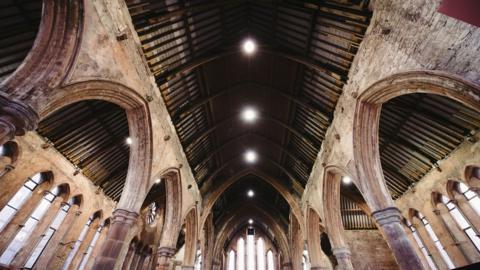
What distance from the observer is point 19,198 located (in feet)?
25.9

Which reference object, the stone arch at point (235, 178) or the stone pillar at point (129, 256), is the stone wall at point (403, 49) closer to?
the stone arch at point (235, 178)

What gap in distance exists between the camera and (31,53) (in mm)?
3975

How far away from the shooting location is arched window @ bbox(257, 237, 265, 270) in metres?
18.8

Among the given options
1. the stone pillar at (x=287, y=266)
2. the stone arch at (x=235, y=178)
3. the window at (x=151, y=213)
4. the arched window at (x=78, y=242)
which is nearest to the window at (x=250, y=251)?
the stone pillar at (x=287, y=266)

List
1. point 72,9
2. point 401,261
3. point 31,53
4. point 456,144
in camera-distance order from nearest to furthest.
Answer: point 31,53 → point 72,9 → point 401,261 → point 456,144

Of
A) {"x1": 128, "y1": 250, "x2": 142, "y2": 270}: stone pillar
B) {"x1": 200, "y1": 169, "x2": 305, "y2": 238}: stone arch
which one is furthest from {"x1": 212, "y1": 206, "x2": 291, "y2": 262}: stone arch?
{"x1": 128, "y1": 250, "x2": 142, "y2": 270}: stone pillar

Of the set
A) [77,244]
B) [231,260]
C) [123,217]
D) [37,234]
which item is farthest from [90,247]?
[231,260]

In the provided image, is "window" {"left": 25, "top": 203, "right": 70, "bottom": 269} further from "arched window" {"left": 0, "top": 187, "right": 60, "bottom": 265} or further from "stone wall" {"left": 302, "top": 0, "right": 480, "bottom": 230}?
"stone wall" {"left": 302, "top": 0, "right": 480, "bottom": 230}

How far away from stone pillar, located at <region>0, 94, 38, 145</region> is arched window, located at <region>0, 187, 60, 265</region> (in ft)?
22.1

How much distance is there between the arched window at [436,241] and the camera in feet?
28.5

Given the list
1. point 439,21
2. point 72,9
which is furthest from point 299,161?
point 72,9

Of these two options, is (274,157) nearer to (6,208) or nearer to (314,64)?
(314,64)

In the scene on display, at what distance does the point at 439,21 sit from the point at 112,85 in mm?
6788

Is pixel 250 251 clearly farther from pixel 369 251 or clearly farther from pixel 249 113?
pixel 249 113
